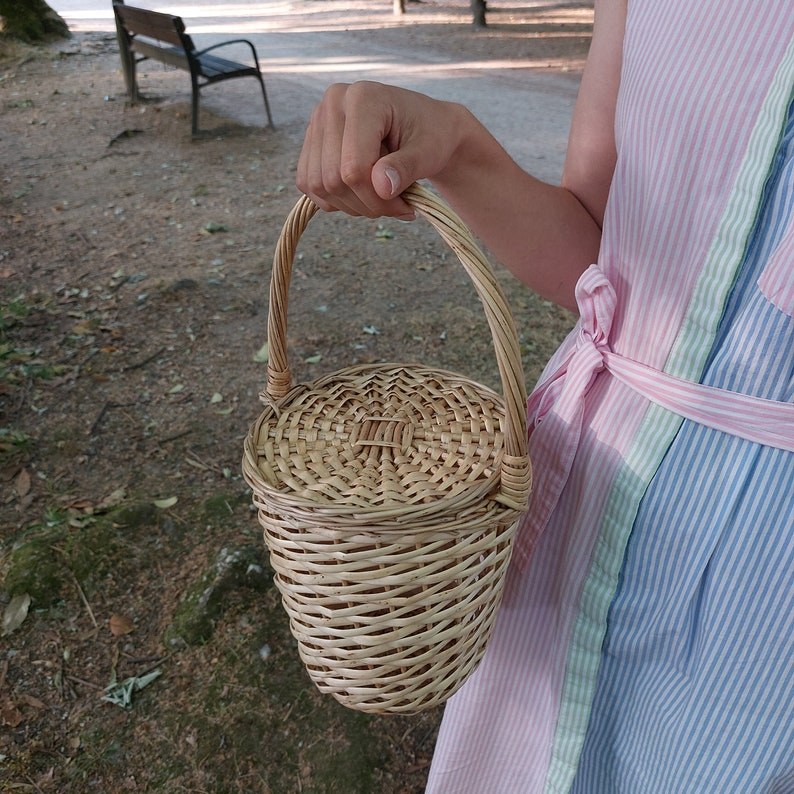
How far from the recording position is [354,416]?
1.14 meters

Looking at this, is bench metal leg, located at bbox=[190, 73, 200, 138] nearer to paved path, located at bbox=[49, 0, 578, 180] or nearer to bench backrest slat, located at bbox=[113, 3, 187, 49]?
bench backrest slat, located at bbox=[113, 3, 187, 49]

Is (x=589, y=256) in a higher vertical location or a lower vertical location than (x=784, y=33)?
lower

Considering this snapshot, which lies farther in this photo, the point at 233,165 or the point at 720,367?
the point at 233,165

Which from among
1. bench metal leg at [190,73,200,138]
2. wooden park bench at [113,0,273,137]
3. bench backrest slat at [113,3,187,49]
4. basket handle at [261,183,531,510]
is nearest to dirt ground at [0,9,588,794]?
bench metal leg at [190,73,200,138]

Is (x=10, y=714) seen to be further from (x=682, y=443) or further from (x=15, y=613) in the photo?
(x=682, y=443)

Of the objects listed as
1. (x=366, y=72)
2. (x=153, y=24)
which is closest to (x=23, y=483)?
(x=153, y=24)

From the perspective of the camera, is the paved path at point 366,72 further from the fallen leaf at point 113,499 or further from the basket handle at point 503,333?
the basket handle at point 503,333

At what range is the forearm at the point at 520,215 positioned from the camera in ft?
3.50

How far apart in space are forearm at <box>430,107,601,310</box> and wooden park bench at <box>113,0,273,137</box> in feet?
18.7

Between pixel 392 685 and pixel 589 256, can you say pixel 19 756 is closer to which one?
pixel 392 685

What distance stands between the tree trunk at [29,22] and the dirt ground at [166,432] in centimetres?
508

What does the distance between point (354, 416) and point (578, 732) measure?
0.60m

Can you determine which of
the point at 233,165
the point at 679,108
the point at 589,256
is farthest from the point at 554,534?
the point at 233,165

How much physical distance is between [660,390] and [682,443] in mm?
75
